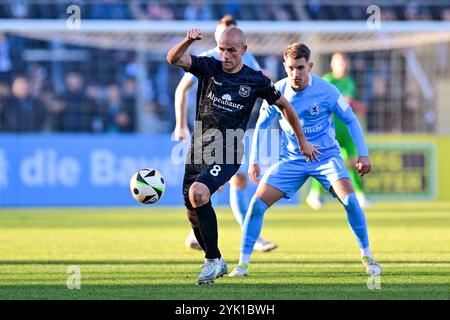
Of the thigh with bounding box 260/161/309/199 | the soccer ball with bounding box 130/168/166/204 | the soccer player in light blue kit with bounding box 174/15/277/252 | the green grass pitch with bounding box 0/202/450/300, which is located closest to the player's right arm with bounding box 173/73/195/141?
the soccer player in light blue kit with bounding box 174/15/277/252

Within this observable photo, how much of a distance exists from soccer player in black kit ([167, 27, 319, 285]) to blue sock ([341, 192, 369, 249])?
92 centimetres

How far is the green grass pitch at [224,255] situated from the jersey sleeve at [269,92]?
1403 mm

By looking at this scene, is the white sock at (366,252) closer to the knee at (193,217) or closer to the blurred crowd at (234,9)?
the knee at (193,217)

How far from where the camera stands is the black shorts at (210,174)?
25.6ft

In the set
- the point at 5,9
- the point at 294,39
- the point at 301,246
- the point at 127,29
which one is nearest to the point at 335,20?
the point at 294,39

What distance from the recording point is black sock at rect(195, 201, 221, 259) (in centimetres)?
786

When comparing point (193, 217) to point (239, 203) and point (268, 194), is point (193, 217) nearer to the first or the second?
point (268, 194)

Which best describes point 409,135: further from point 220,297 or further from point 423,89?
point 220,297

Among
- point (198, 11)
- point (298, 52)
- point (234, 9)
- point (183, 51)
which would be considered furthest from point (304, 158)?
point (198, 11)

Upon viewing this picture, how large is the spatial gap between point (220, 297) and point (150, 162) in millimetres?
12570

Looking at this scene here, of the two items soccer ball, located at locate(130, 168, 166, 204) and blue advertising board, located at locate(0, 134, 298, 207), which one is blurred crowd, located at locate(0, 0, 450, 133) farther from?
soccer ball, located at locate(130, 168, 166, 204)

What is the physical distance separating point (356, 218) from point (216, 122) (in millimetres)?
1492

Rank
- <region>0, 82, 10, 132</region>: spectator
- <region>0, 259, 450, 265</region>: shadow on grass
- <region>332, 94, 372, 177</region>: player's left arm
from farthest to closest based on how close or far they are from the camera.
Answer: <region>0, 82, 10, 132</region>: spectator
<region>0, 259, 450, 265</region>: shadow on grass
<region>332, 94, 372, 177</region>: player's left arm

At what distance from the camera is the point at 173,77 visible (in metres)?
20.8
